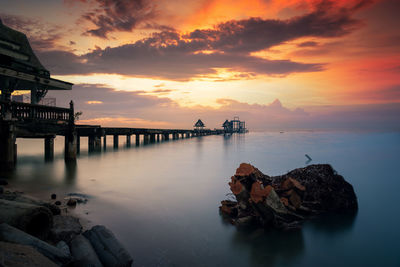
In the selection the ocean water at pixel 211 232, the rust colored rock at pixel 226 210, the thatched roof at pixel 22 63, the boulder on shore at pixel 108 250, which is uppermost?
the thatched roof at pixel 22 63

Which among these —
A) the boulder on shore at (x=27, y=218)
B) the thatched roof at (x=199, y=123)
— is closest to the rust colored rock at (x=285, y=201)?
the boulder on shore at (x=27, y=218)

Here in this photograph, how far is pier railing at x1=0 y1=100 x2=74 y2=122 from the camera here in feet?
45.0

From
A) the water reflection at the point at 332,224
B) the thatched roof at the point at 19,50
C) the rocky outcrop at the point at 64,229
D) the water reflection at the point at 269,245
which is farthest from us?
the thatched roof at the point at 19,50

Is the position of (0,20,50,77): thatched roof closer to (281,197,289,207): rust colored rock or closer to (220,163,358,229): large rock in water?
(220,163,358,229): large rock in water

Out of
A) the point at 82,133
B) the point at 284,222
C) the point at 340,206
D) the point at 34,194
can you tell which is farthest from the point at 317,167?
the point at 82,133

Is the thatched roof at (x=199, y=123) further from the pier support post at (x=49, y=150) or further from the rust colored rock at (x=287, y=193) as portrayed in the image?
the rust colored rock at (x=287, y=193)

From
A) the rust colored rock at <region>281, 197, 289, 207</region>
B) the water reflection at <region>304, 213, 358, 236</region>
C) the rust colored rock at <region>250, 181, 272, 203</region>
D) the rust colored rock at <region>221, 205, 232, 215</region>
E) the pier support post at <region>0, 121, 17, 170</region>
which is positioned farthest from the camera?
the pier support post at <region>0, 121, 17, 170</region>

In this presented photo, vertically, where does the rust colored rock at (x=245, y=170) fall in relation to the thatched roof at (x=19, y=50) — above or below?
below

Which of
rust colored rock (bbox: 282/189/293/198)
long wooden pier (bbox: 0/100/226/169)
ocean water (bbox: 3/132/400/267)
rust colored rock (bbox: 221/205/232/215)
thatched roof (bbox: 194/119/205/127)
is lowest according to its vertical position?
ocean water (bbox: 3/132/400/267)

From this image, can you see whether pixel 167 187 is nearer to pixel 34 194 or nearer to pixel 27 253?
pixel 34 194

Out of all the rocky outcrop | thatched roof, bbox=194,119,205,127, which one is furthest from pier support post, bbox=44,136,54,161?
thatched roof, bbox=194,119,205,127

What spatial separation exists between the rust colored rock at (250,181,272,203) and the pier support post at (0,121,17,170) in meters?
13.8

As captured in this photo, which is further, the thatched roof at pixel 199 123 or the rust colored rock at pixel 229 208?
the thatched roof at pixel 199 123

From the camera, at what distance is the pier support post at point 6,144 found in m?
13.7
